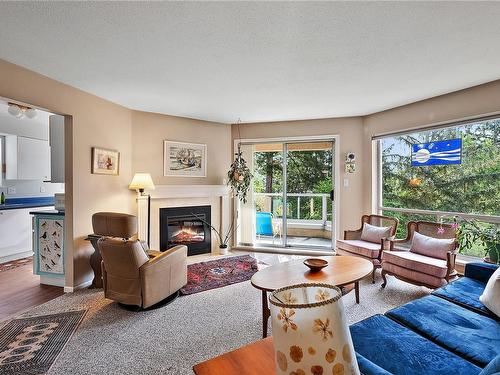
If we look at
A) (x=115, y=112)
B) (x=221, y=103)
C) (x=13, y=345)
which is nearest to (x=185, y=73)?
(x=221, y=103)

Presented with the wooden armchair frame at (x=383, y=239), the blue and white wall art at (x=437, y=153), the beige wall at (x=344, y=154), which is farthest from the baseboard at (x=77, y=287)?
the blue and white wall art at (x=437, y=153)

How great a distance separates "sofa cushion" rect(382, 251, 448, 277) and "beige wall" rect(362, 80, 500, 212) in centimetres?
143

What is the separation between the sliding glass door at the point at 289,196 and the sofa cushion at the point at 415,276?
5.50 feet

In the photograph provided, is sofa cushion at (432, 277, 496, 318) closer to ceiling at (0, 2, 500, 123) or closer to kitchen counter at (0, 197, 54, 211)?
ceiling at (0, 2, 500, 123)

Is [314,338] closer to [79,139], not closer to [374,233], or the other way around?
[79,139]

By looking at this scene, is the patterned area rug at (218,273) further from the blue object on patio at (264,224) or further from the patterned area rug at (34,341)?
the patterned area rug at (34,341)

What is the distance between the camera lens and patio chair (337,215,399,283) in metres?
3.66

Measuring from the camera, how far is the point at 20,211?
15.5 ft

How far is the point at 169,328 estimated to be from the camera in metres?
2.48

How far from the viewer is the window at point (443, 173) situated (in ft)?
11.1

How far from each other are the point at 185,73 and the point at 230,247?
343 centimetres

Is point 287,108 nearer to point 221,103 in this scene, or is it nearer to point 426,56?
point 221,103

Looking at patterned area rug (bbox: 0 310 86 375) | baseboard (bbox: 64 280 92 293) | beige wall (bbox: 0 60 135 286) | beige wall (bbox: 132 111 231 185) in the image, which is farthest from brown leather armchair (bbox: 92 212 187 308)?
beige wall (bbox: 132 111 231 185)

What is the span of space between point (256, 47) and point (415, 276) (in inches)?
114
